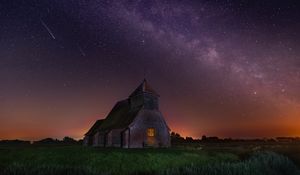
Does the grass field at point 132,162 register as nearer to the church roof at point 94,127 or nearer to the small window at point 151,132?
the small window at point 151,132

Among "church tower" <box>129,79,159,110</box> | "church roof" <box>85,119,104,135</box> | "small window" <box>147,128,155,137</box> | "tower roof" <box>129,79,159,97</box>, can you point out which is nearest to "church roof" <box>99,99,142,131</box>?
"church tower" <box>129,79,159,110</box>

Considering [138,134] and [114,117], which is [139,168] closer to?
[138,134]

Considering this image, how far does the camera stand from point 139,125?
43.6 metres

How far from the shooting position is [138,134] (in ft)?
142

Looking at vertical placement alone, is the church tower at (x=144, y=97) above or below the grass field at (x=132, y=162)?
above

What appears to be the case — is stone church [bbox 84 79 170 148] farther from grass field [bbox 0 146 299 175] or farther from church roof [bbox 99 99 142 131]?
grass field [bbox 0 146 299 175]

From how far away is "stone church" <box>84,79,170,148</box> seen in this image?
42812mm

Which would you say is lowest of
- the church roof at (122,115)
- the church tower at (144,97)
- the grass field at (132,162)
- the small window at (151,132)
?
the grass field at (132,162)

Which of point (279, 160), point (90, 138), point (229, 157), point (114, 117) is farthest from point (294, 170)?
point (90, 138)

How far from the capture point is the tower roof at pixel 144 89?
46969 millimetres

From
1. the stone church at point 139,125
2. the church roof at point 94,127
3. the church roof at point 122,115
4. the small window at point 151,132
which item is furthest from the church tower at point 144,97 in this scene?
the church roof at point 94,127

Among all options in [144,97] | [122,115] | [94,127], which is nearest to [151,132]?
[144,97]

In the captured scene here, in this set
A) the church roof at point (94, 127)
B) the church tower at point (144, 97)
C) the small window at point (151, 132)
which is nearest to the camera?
the small window at point (151, 132)

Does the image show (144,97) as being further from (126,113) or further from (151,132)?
(151,132)
